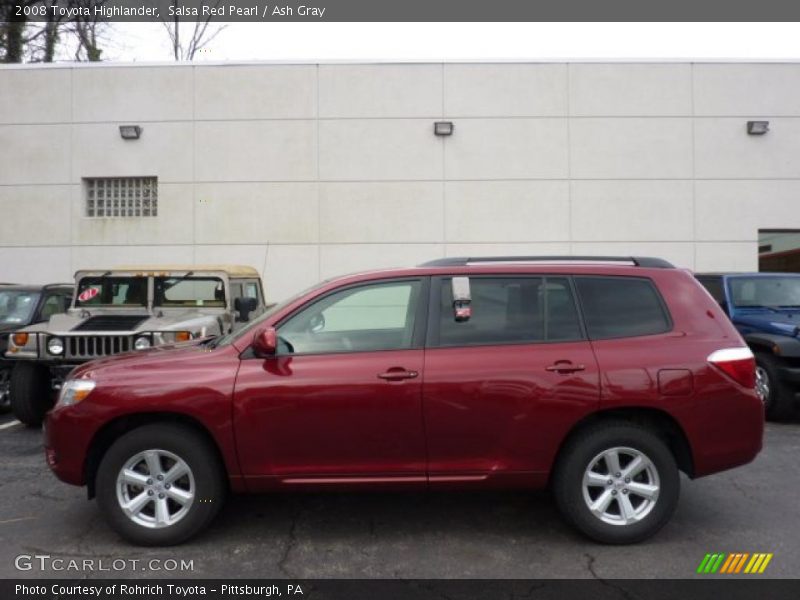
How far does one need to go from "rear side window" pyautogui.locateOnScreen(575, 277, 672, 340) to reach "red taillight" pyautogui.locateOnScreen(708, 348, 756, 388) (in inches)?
13.0

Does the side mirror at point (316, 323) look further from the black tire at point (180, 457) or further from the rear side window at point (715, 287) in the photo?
the rear side window at point (715, 287)

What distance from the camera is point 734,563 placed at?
12.3 feet

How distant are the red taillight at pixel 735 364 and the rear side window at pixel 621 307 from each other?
13.0 inches

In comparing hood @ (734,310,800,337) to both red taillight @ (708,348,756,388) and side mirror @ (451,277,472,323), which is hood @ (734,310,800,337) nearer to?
red taillight @ (708,348,756,388)

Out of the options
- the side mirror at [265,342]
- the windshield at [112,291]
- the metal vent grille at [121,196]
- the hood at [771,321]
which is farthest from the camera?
the metal vent grille at [121,196]

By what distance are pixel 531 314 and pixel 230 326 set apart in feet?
14.6

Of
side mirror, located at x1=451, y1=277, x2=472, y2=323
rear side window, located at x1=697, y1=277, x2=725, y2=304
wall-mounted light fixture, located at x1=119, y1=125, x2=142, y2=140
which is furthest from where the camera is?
wall-mounted light fixture, located at x1=119, y1=125, x2=142, y2=140

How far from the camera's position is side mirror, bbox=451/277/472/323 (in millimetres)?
4031

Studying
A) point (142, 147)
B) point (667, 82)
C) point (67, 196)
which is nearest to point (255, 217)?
point (142, 147)

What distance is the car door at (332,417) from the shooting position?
384 centimetres

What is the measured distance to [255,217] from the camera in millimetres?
12688

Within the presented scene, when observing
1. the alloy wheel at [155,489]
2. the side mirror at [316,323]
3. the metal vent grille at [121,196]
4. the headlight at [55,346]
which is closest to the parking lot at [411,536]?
the alloy wheel at [155,489]

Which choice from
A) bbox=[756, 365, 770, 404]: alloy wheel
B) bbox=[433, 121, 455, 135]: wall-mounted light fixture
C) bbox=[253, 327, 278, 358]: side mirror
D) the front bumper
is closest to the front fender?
bbox=[756, 365, 770, 404]: alloy wheel
